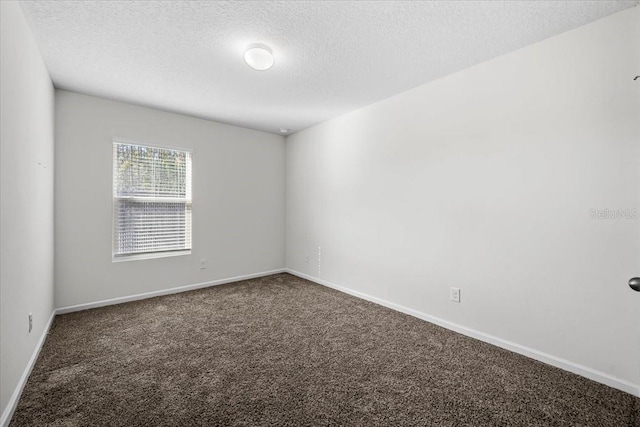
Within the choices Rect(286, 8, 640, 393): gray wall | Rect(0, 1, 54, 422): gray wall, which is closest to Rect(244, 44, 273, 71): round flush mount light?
Rect(0, 1, 54, 422): gray wall

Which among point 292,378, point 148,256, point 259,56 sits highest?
point 259,56

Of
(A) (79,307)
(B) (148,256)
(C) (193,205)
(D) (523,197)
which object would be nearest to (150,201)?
(C) (193,205)

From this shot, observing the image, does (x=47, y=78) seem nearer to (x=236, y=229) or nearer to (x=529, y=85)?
(x=236, y=229)

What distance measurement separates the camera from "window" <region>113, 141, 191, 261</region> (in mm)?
3533

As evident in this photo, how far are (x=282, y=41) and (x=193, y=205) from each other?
2670 mm

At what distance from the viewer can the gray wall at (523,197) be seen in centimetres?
190

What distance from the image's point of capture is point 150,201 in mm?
3736

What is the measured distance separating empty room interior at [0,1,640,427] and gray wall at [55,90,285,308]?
0.03m

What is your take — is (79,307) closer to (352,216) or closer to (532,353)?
(352,216)

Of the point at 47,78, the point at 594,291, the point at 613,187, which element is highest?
the point at 47,78

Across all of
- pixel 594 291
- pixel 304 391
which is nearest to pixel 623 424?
pixel 594 291

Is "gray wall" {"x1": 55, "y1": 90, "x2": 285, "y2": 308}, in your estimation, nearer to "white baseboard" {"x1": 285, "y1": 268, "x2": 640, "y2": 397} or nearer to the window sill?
the window sill

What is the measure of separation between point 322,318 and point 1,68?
299 cm

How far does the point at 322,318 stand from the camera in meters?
3.05
